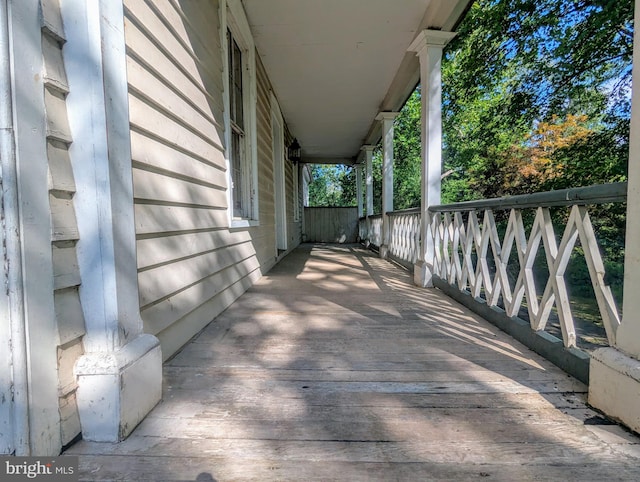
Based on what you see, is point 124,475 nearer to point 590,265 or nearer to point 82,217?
point 82,217

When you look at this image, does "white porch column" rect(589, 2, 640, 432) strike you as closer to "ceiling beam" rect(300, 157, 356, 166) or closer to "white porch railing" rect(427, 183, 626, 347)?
"white porch railing" rect(427, 183, 626, 347)

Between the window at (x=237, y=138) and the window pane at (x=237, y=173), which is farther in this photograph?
the window pane at (x=237, y=173)

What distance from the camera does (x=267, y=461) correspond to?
105 cm

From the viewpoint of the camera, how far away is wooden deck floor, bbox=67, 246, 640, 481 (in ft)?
3.37

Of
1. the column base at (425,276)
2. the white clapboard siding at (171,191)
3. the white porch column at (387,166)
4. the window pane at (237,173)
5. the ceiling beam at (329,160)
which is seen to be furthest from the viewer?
the ceiling beam at (329,160)

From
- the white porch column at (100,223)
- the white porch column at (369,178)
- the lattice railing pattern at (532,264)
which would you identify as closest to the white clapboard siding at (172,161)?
the white porch column at (100,223)

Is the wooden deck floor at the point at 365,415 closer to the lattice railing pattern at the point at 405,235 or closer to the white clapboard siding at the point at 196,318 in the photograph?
the white clapboard siding at the point at 196,318

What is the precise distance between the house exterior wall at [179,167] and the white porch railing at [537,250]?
1.93 meters

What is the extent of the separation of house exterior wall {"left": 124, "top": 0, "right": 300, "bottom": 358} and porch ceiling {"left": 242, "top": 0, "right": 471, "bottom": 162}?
1.10 m

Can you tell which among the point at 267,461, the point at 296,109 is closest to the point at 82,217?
the point at 267,461

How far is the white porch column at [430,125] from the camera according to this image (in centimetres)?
361

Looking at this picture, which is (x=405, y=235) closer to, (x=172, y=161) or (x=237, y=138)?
(x=237, y=138)

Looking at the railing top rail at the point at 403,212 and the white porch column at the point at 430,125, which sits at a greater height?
the white porch column at the point at 430,125

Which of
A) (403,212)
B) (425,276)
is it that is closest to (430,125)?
(425,276)
